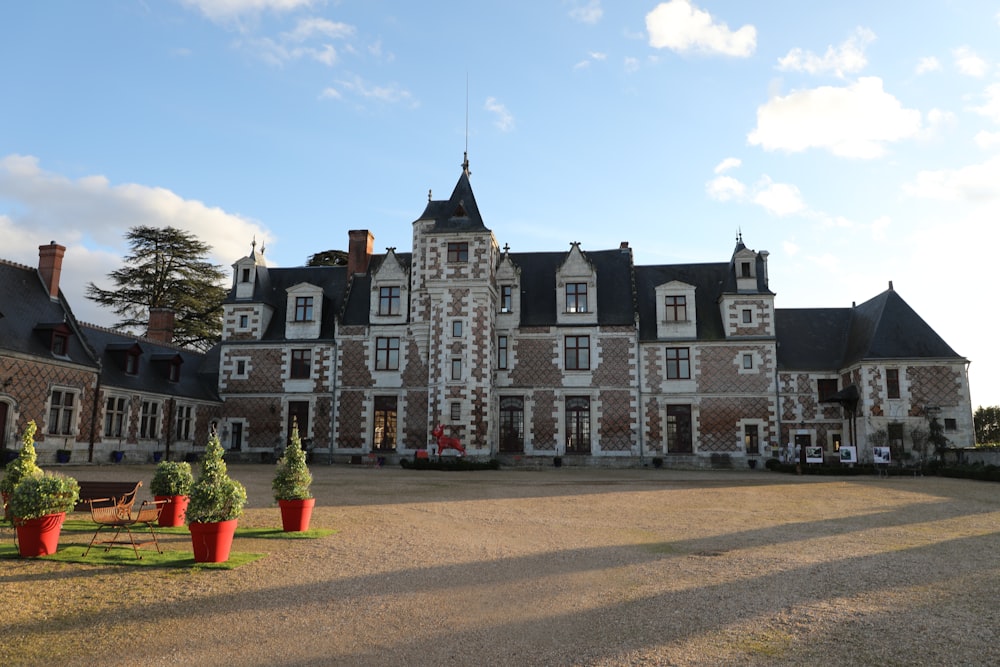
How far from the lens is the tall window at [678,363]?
30.5m

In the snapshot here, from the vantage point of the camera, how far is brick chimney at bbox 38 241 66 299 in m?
25.6

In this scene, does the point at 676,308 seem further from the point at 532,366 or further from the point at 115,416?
the point at 115,416

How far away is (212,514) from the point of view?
8180 millimetres

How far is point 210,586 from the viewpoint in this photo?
7238 millimetres

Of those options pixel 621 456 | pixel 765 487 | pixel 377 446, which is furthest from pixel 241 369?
pixel 765 487

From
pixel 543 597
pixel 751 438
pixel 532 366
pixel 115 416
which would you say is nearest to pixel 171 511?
pixel 543 597

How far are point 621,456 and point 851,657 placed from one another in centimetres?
2502

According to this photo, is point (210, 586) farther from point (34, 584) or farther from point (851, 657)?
point (851, 657)

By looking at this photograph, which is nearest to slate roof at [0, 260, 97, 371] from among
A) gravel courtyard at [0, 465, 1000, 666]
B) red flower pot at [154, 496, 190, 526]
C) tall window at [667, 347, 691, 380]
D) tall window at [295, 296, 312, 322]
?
tall window at [295, 296, 312, 322]

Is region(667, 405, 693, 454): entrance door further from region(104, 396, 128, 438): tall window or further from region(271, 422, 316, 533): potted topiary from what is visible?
region(104, 396, 128, 438): tall window

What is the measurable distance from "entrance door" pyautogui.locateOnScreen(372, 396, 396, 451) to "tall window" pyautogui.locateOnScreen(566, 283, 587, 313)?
30.9ft

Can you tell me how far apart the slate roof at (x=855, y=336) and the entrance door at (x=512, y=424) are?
1210 cm

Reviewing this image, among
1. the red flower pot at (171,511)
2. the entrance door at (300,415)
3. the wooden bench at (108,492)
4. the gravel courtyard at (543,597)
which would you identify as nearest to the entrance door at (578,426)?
the entrance door at (300,415)

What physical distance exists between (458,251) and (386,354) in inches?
240
